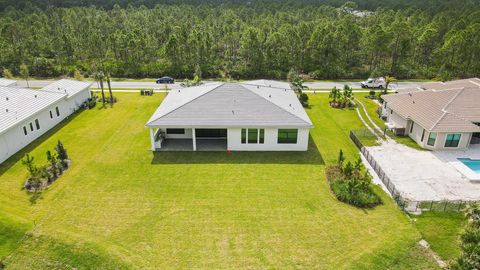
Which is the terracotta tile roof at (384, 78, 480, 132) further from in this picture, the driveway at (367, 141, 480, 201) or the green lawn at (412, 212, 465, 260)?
the green lawn at (412, 212, 465, 260)

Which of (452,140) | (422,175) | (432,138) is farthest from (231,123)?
(452,140)

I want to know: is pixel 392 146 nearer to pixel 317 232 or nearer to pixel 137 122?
pixel 317 232

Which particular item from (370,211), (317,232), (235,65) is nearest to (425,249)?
(370,211)

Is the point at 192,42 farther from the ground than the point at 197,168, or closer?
farther from the ground

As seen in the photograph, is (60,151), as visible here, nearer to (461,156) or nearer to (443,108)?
(461,156)

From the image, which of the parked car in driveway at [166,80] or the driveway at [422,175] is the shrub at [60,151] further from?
the parked car in driveway at [166,80]

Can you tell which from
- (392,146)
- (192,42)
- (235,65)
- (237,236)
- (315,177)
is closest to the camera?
(237,236)

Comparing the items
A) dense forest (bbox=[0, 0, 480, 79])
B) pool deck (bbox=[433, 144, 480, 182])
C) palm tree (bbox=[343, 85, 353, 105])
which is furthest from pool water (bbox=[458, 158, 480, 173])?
dense forest (bbox=[0, 0, 480, 79])

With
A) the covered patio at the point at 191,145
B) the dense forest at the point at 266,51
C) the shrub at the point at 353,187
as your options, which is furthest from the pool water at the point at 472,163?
the dense forest at the point at 266,51
